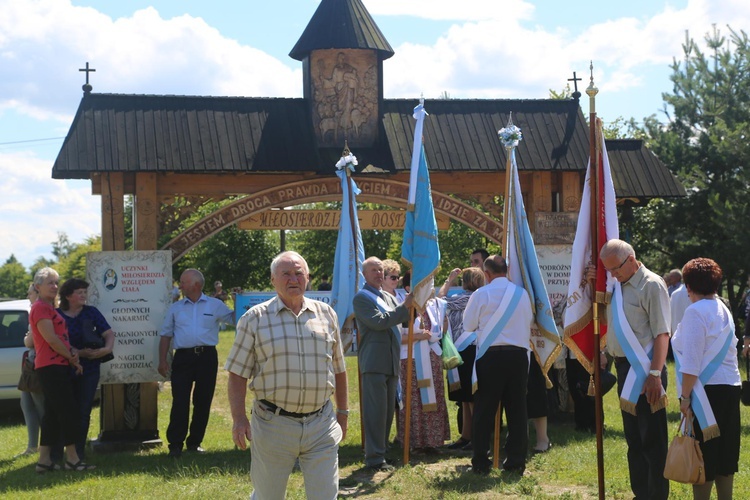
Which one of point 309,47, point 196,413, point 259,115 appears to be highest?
point 309,47

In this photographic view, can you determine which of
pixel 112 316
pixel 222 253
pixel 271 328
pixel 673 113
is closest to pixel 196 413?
pixel 112 316

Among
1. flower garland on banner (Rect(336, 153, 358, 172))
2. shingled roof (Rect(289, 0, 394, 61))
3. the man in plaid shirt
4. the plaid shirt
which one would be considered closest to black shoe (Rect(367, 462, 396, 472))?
flower garland on banner (Rect(336, 153, 358, 172))

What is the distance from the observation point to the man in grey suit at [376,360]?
880cm

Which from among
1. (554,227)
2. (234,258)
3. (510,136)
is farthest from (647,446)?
(234,258)

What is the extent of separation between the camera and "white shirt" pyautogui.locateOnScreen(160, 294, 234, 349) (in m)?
9.98

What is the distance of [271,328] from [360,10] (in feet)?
23.8

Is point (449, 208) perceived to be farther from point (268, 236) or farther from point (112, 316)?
point (268, 236)

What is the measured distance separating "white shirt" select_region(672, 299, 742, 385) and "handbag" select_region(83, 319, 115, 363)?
5.57 meters

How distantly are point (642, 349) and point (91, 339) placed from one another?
17.6ft

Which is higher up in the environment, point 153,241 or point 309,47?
point 309,47

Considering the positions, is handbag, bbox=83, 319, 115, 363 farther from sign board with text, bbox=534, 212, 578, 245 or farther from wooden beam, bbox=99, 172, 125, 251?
sign board with text, bbox=534, 212, 578, 245

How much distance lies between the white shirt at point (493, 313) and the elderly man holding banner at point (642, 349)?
70.6 inches

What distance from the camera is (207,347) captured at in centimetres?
1003

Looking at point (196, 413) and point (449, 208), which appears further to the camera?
point (449, 208)
